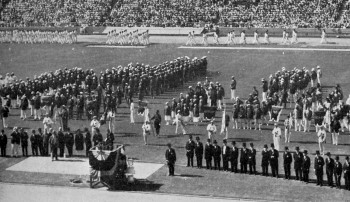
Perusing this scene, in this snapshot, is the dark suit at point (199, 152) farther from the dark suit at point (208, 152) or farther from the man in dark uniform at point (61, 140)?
the man in dark uniform at point (61, 140)

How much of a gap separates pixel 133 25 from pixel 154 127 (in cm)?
3684

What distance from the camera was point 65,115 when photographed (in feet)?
89.0

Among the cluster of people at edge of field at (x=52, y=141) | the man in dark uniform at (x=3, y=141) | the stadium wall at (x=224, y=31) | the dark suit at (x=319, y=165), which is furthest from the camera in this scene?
the stadium wall at (x=224, y=31)

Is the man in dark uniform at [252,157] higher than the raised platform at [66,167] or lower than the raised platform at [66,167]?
higher

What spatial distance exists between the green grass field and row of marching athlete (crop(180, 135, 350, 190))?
1.27ft

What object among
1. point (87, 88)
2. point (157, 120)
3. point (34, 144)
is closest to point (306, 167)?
point (157, 120)

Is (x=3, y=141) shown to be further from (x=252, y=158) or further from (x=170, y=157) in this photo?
(x=252, y=158)

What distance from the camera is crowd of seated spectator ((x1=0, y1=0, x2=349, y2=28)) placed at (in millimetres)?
56906

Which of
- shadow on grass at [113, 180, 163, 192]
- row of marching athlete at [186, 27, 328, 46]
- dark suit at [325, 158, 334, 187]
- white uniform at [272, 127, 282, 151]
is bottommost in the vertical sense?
shadow on grass at [113, 180, 163, 192]

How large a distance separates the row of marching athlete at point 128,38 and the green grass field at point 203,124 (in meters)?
2.62

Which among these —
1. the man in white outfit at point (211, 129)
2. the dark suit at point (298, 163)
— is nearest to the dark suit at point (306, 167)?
the dark suit at point (298, 163)

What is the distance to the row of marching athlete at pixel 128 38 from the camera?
5491cm

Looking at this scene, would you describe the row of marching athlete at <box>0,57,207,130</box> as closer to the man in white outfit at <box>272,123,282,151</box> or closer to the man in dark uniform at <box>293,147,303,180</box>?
the man in white outfit at <box>272,123,282,151</box>

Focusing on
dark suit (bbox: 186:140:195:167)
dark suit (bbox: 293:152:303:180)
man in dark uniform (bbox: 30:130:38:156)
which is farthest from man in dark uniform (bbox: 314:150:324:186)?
man in dark uniform (bbox: 30:130:38:156)
